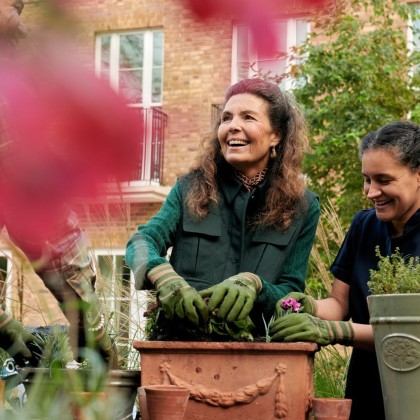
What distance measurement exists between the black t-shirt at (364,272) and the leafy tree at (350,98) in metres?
4.53

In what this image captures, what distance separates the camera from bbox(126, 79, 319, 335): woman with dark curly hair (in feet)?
6.52

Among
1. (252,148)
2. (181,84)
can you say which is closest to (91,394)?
(181,84)

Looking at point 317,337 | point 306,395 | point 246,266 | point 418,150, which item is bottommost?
point 306,395

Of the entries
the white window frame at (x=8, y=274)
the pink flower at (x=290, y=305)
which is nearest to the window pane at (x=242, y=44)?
the white window frame at (x=8, y=274)

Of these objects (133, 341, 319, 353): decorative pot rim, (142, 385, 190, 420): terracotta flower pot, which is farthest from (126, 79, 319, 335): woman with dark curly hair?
(142, 385, 190, 420): terracotta flower pot

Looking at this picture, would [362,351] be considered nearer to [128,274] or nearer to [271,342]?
[271,342]

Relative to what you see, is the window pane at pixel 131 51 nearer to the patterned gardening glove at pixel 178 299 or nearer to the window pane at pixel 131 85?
the window pane at pixel 131 85

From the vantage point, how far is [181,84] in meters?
0.52

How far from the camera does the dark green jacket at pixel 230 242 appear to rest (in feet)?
6.54

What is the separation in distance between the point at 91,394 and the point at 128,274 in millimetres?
3571

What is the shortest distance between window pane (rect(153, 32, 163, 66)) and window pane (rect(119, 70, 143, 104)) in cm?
5

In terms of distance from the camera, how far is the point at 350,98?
693cm

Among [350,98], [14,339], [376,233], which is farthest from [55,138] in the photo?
[350,98]

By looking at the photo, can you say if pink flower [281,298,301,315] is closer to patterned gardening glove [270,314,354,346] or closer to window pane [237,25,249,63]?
patterned gardening glove [270,314,354,346]
